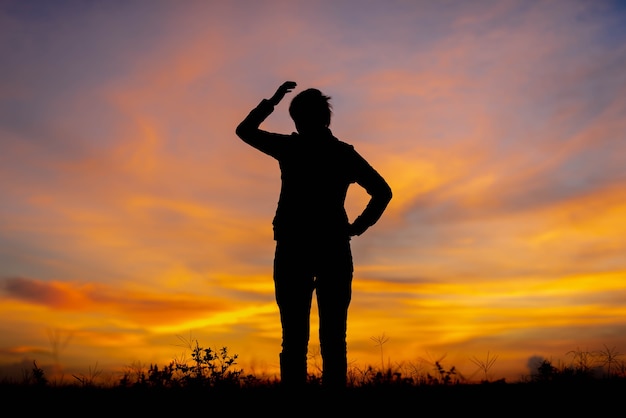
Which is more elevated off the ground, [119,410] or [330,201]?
[330,201]

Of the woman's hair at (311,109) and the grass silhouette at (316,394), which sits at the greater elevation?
the woman's hair at (311,109)

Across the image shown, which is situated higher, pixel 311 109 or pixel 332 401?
pixel 311 109

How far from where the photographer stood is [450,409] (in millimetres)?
6691

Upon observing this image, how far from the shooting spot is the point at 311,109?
6.70 m

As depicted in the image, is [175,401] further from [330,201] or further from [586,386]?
[586,386]

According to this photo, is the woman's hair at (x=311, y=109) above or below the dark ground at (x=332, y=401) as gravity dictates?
above

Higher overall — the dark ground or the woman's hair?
the woman's hair

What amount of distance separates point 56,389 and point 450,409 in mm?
5349

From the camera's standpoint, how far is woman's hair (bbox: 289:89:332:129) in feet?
22.0

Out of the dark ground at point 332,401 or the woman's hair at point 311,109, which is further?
the woman's hair at point 311,109

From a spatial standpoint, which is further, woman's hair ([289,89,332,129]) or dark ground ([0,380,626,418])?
woman's hair ([289,89,332,129])

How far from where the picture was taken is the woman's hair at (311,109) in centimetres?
670

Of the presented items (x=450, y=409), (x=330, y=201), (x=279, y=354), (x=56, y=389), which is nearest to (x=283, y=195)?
(x=330, y=201)

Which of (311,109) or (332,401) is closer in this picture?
(332,401)
